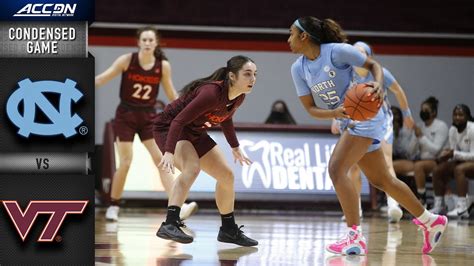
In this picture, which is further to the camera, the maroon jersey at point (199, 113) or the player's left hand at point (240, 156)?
the player's left hand at point (240, 156)

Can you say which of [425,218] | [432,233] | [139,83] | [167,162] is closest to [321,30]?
[167,162]

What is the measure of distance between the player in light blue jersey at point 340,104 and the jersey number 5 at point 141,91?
3.57m

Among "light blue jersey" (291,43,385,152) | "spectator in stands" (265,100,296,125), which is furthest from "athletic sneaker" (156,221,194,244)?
"spectator in stands" (265,100,296,125)

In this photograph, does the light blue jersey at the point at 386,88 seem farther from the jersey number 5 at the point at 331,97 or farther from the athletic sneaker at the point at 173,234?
the athletic sneaker at the point at 173,234

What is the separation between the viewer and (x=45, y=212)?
4633 millimetres

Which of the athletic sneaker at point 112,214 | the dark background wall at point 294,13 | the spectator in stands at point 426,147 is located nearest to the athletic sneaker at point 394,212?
the spectator in stands at point 426,147

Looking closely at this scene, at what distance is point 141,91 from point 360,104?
4301mm

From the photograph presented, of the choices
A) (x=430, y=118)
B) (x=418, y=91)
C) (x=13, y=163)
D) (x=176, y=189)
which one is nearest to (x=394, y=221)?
(x=430, y=118)

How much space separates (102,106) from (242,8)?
2.60 meters

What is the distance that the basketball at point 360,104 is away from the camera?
5.96 metres

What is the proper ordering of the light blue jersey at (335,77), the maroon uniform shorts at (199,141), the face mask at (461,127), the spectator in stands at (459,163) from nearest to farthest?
the light blue jersey at (335,77), the maroon uniform shorts at (199,141), the spectator in stands at (459,163), the face mask at (461,127)

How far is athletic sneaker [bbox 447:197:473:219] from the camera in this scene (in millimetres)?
11484

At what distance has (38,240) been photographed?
465 centimetres

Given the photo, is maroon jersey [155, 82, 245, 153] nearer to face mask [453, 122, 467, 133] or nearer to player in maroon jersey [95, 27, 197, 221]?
player in maroon jersey [95, 27, 197, 221]
